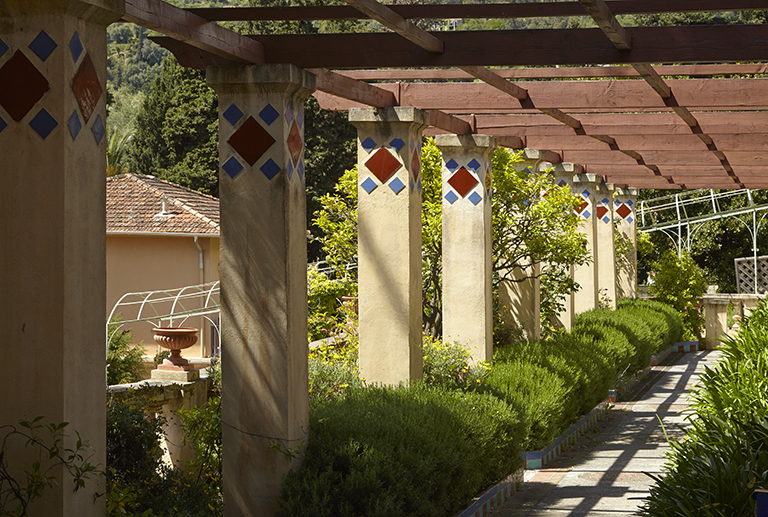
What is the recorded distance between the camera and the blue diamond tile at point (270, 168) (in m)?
5.29

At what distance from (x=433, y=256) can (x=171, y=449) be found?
4.08 metres

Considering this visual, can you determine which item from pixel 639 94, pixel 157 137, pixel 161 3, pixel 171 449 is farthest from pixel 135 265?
pixel 161 3

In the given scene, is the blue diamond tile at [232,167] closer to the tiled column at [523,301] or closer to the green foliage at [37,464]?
the green foliage at [37,464]

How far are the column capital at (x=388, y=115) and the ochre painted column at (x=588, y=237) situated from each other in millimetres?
8494

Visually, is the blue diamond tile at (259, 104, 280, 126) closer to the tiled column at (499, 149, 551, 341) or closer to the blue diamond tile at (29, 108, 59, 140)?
the blue diamond tile at (29, 108, 59, 140)

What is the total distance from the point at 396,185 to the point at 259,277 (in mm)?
2434

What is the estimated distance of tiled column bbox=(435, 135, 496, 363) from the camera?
932 cm

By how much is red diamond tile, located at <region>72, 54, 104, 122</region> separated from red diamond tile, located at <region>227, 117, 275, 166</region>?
1409 mm

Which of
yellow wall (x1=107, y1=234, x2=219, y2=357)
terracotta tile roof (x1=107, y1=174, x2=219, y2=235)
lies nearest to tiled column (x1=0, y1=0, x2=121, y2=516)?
terracotta tile roof (x1=107, y1=174, x2=219, y2=235)

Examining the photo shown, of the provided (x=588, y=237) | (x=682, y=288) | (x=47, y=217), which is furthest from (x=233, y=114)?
(x=682, y=288)

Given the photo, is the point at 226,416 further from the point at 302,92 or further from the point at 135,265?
the point at 135,265

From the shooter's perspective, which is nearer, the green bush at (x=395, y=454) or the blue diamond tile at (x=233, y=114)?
the green bush at (x=395, y=454)

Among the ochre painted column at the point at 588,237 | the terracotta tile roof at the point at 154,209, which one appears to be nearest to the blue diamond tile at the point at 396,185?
the ochre painted column at the point at 588,237

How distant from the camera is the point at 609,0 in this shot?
4828mm
